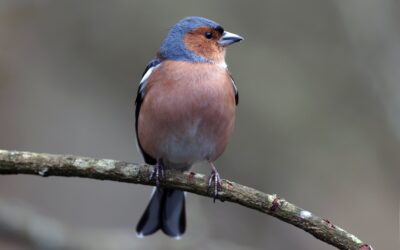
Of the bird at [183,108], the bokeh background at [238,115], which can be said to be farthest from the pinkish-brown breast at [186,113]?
the bokeh background at [238,115]

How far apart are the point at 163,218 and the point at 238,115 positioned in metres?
2.19

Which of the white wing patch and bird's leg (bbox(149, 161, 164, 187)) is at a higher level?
the white wing patch

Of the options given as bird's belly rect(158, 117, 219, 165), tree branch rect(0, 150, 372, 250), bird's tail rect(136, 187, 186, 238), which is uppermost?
bird's belly rect(158, 117, 219, 165)

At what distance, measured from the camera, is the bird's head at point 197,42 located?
6164 mm

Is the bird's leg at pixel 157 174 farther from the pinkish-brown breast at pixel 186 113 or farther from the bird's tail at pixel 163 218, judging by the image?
the bird's tail at pixel 163 218

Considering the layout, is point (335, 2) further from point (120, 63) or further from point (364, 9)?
point (120, 63)

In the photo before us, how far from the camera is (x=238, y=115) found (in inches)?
318

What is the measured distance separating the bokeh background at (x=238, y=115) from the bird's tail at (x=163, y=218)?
0.91 metres

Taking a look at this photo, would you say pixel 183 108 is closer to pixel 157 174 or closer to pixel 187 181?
pixel 157 174

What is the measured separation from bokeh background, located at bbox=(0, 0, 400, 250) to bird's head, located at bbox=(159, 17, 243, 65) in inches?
68.9

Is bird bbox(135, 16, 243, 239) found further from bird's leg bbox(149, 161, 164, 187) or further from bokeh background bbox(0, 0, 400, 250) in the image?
bokeh background bbox(0, 0, 400, 250)

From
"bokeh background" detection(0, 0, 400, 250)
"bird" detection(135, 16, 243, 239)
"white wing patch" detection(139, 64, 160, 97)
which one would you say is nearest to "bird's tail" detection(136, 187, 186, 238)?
"bird" detection(135, 16, 243, 239)

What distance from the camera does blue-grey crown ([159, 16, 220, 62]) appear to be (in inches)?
241

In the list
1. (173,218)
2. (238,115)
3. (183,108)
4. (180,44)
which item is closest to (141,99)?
(183,108)
